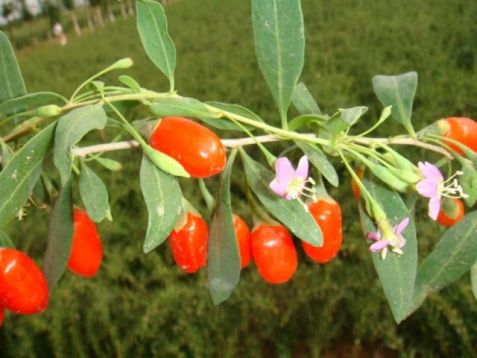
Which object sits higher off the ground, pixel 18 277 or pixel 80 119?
pixel 80 119

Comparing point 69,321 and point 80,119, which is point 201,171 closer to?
point 80,119

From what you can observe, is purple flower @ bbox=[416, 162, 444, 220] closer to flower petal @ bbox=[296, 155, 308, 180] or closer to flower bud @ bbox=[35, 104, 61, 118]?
flower petal @ bbox=[296, 155, 308, 180]

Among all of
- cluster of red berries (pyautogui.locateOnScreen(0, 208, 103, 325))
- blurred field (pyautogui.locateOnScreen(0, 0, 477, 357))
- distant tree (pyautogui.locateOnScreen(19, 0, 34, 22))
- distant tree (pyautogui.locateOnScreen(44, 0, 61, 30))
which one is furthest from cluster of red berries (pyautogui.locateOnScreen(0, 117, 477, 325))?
distant tree (pyautogui.locateOnScreen(19, 0, 34, 22))

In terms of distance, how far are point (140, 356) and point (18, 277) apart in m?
1.40

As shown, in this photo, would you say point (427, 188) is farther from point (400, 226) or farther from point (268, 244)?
point (268, 244)

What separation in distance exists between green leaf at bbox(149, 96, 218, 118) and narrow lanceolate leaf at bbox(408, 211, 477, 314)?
0.82 ft

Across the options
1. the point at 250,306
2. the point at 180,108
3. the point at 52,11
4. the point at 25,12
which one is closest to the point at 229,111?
the point at 180,108

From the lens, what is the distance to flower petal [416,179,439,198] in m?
0.49

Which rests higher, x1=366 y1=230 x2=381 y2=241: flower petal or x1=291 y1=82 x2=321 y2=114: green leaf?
x1=291 y1=82 x2=321 y2=114: green leaf

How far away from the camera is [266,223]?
1.98 feet

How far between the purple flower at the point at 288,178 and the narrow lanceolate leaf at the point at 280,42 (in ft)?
0.24

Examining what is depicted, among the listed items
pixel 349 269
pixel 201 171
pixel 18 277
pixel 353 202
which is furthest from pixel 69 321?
pixel 201 171

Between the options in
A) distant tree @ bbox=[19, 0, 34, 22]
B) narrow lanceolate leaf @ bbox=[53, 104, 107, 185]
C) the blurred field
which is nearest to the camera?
narrow lanceolate leaf @ bbox=[53, 104, 107, 185]

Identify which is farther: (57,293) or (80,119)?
(57,293)
